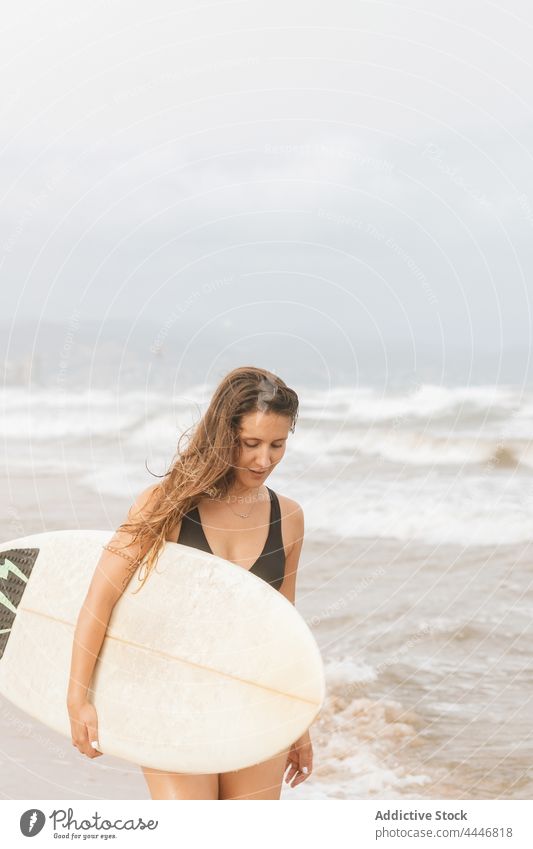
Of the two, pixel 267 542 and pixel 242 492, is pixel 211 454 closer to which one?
pixel 242 492

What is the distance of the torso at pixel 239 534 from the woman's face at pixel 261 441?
0.17 meters

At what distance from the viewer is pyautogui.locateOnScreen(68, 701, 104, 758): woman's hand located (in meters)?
2.46

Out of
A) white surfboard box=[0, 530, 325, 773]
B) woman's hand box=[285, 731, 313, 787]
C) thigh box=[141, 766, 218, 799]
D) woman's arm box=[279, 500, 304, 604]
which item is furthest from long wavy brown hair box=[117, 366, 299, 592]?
woman's hand box=[285, 731, 313, 787]

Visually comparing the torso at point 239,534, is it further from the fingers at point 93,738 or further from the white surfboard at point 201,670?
the fingers at point 93,738

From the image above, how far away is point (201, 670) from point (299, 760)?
48cm

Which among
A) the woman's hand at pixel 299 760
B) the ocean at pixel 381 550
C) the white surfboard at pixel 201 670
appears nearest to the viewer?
the white surfboard at pixel 201 670

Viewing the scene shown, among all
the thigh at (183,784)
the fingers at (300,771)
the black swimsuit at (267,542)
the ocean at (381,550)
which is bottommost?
the thigh at (183,784)

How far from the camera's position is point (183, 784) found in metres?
2.49

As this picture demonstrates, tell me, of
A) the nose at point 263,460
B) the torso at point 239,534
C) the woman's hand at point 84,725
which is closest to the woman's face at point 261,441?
the nose at point 263,460

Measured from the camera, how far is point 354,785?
14.2ft

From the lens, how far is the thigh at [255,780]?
8.25 feet

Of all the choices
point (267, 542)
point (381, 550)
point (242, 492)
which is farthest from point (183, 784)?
point (381, 550)
